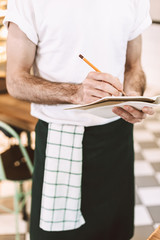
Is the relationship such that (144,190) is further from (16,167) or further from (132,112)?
(132,112)

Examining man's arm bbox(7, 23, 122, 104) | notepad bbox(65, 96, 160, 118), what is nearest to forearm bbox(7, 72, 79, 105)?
man's arm bbox(7, 23, 122, 104)

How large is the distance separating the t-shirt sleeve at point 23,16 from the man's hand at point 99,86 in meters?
0.35

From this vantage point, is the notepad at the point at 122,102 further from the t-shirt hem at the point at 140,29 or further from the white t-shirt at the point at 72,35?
the t-shirt hem at the point at 140,29

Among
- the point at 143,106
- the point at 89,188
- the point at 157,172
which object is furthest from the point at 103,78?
the point at 157,172

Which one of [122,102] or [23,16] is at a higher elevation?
[23,16]

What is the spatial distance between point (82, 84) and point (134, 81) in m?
0.53

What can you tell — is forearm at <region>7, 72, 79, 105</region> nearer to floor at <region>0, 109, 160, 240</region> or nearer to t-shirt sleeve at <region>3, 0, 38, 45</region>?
t-shirt sleeve at <region>3, 0, 38, 45</region>

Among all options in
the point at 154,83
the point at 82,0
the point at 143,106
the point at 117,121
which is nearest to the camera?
the point at 143,106

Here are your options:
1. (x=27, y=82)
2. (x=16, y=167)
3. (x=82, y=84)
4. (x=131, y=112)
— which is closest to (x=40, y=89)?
(x=27, y=82)

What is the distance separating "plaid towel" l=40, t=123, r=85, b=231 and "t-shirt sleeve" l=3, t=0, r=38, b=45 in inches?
16.5

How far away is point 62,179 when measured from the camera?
1.46 meters

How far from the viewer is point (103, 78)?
3.46ft

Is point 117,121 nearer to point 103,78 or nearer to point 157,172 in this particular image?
point 103,78

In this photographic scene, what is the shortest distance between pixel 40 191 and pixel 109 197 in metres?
0.38
